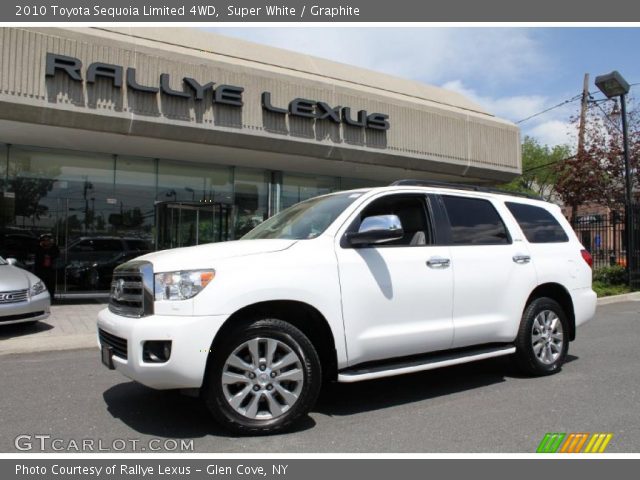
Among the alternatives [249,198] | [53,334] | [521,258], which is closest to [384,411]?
[521,258]

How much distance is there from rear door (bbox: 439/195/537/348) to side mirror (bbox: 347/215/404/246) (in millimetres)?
847

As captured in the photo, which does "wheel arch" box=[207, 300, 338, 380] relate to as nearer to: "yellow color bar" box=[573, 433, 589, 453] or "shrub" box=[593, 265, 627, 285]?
"yellow color bar" box=[573, 433, 589, 453]

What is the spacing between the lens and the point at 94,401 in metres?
4.68

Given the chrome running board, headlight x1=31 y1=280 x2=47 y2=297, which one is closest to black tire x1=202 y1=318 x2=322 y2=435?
the chrome running board

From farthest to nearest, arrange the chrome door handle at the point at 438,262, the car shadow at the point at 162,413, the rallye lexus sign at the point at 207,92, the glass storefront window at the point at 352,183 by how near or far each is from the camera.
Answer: the glass storefront window at the point at 352,183, the rallye lexus sign at the point at 207,92, the chrome door handle at the point at 438,262, the car shadow at the point at 162,413

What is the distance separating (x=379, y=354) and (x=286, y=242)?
3.84 ft

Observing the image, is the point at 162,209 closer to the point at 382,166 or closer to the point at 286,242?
the point at 382,166

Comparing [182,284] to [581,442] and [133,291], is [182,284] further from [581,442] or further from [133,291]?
[581,442]

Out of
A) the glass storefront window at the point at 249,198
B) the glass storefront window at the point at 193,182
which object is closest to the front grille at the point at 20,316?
the glass storefront window at the point at 193,182

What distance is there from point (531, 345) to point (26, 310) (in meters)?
6.72

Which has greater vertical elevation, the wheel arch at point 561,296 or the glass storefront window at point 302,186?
the glass storefront window at point 302,186

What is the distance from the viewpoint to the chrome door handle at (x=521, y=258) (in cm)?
529

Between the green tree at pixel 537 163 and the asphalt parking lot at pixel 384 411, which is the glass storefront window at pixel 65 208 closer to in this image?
the asphalt parking lot at pixel 384 411

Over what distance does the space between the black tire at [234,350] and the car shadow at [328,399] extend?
17 centimetres
